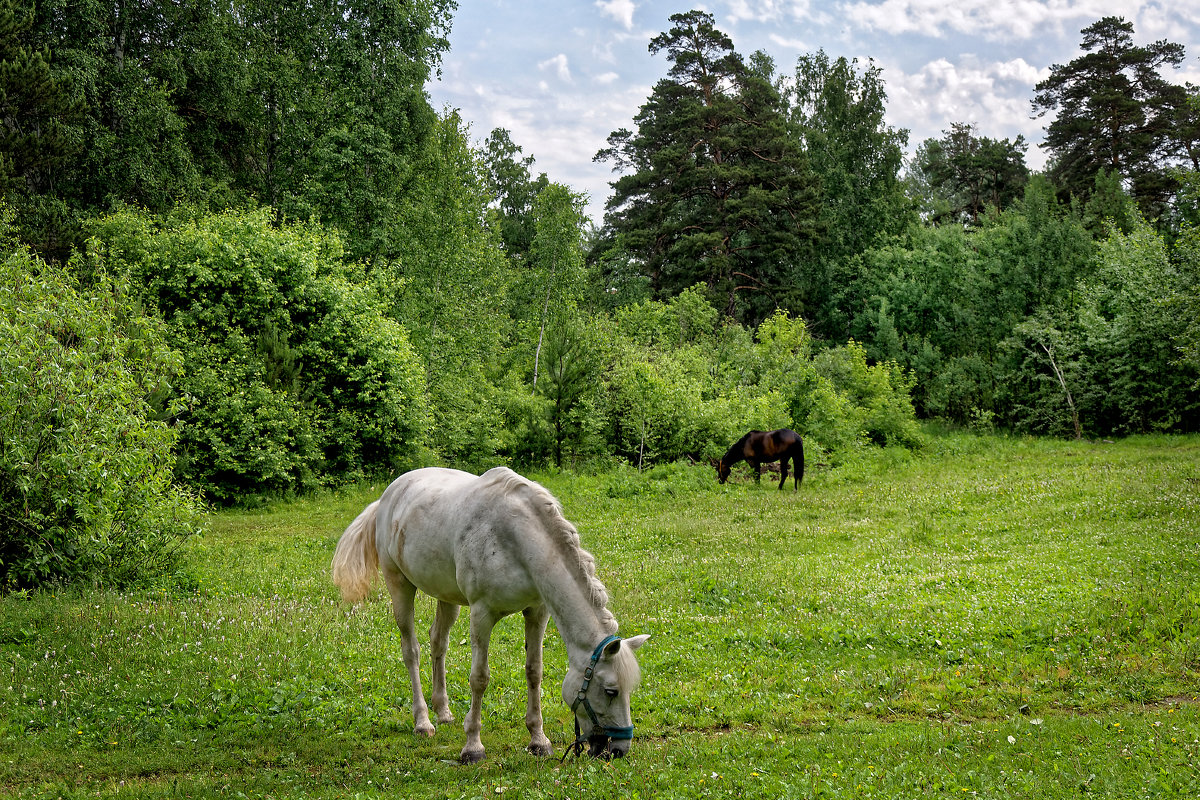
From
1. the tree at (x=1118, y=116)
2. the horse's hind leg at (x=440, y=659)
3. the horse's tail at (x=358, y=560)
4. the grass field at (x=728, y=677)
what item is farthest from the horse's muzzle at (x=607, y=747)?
the tree at (x=1118, y=116)

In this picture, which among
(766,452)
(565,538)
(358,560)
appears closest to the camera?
(565,538)

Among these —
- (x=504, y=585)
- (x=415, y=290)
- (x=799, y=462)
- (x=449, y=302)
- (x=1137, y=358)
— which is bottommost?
(x=799, y=462)

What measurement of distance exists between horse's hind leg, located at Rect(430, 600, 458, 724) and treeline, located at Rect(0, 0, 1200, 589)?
20.1 ft

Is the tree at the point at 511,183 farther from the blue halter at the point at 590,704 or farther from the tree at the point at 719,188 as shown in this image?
the blue halter at the point at 590,704

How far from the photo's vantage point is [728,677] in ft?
25.2

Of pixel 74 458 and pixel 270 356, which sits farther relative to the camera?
pixel 270 356

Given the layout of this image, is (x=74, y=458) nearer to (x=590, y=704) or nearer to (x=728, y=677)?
(x=590, y=704)

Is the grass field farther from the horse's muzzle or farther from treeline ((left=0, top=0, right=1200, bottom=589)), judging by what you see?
treeline ((left=0, top=0, right=1200, bottom=589))

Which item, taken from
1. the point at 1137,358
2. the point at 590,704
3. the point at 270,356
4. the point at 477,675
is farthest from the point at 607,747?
the point at 1137,358

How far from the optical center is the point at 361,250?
29359mm

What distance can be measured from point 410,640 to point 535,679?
1.54m

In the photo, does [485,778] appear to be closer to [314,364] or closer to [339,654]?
[339,654]

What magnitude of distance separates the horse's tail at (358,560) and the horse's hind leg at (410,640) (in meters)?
0.41

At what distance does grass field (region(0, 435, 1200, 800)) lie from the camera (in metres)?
5.42
